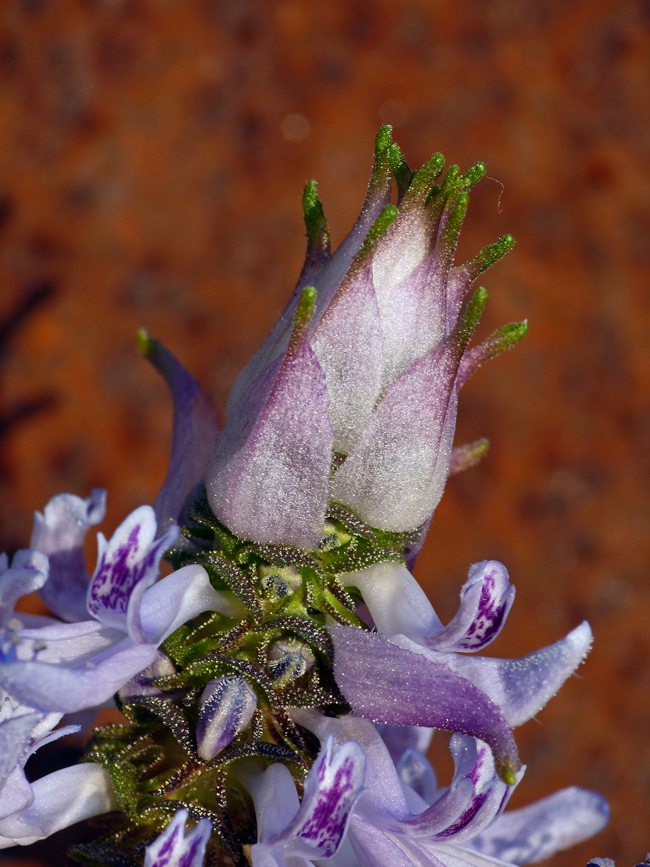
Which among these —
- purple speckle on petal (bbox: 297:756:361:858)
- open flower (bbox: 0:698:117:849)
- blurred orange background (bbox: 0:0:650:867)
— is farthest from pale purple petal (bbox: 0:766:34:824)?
blurred orange background (bbox: 0:0:650:867)

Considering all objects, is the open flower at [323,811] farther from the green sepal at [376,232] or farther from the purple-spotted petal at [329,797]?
the green sepal at [376,232]

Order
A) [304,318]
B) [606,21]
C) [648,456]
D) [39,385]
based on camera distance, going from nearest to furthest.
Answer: [304,318] < [39,385] < [648,456] < [606,21]

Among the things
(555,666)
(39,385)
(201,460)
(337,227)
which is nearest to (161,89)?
(337,227)

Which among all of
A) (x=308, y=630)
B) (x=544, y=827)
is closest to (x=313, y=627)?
(x=308, y=630)

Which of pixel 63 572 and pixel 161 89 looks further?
pixel 161 89

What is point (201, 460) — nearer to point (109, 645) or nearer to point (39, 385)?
point (109, 645)

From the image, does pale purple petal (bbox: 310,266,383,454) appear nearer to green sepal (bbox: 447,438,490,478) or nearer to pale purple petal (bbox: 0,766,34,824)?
green sepal (bbox: 447,438,490,478)

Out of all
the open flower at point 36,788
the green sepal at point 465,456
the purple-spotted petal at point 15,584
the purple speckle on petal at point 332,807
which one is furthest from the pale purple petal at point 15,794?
the green sepal at point 465,456
